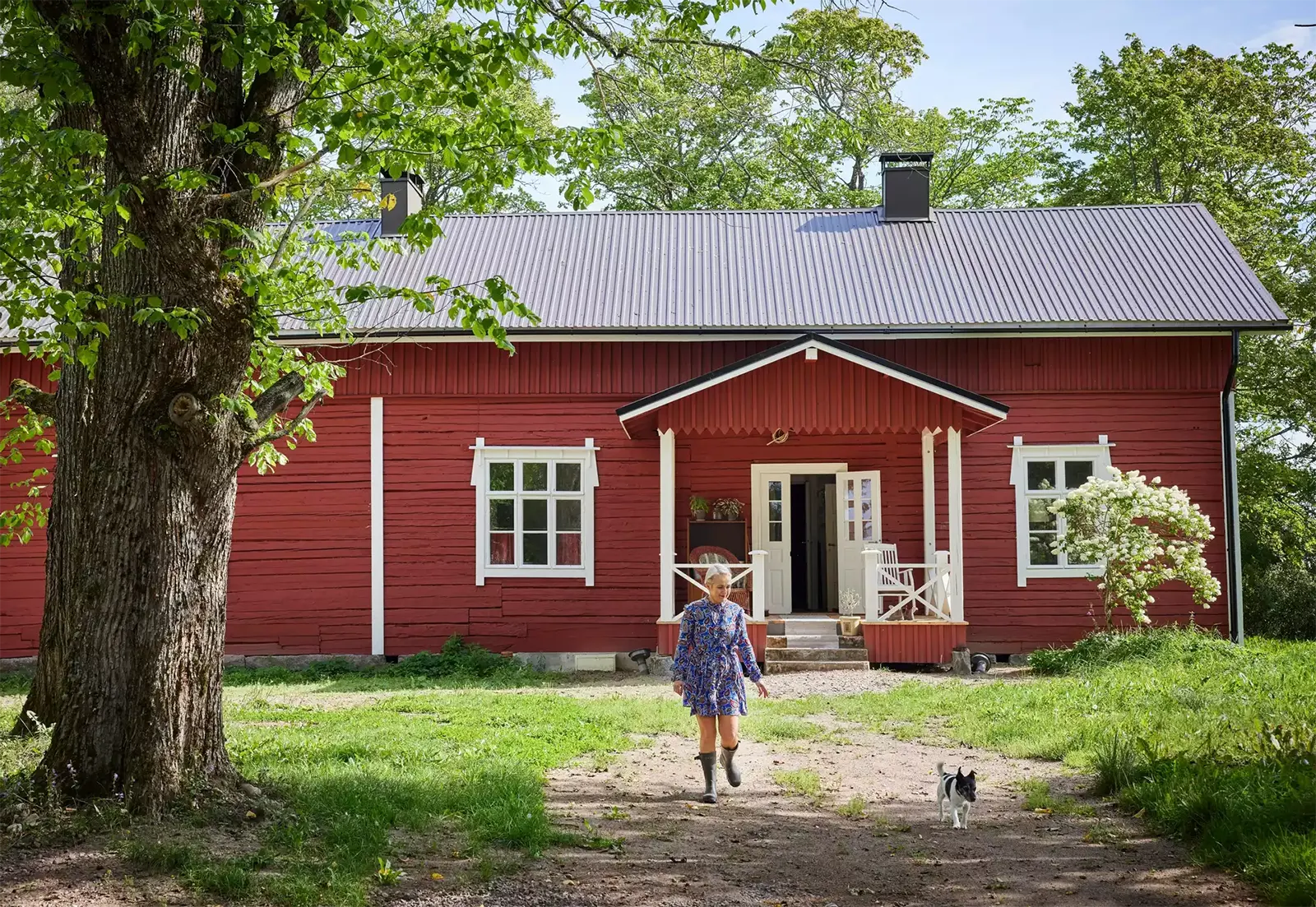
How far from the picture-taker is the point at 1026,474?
591 inches

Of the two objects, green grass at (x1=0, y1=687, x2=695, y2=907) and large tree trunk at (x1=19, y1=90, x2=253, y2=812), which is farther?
large tree trunk at (x1=19, y1=90, x2=253, y2=812)

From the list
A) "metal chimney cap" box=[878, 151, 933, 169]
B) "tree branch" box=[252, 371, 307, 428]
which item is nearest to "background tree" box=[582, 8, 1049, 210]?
"metal chimney cap" box=[878, 151, 933, 169]

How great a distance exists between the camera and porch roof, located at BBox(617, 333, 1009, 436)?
Result: 43.8 ft

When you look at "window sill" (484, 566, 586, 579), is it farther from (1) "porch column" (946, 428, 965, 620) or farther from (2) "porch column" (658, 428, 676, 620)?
(1) "porch column" (946, 428, 965, 620)

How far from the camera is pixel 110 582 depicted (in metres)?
5.92

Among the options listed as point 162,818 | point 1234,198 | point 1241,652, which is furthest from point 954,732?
point 1234,198

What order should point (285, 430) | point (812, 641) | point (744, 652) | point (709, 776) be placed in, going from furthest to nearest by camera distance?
point (812, 641) < point (285, 430) < point (744, 652) < point (709, 776)

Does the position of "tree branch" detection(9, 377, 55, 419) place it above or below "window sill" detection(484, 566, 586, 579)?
above

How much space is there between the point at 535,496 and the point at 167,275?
904 cm

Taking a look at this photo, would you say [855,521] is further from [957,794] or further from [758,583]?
[957,794]

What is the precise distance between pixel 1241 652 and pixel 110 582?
10578mm

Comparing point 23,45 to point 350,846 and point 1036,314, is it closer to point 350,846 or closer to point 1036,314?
point 350,846

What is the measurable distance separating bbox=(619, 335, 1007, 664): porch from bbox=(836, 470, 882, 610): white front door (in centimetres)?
2

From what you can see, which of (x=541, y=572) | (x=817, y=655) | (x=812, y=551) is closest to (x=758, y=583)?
(x=817, y=655)
